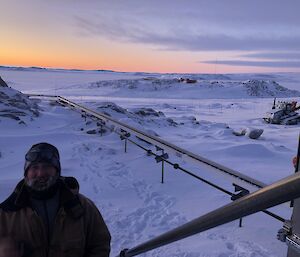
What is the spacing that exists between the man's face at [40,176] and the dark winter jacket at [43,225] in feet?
0.20

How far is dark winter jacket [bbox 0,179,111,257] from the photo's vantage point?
245 centimetres

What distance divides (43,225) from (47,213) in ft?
0.26

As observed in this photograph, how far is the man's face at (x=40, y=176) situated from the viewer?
254cm

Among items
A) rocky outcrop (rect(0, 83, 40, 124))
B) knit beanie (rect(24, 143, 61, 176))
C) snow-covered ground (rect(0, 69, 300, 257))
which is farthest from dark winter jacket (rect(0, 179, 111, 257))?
rocky outcrop (rect(0, 83, 40, 124))

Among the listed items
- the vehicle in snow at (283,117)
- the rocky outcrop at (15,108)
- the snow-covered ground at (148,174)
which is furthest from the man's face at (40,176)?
the vehicle in snow at (283,117)

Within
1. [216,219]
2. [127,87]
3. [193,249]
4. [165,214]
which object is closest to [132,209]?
[165,214]

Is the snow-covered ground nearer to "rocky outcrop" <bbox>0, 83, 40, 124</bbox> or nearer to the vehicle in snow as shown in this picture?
"rocky outcrop" <bbox>0, 83, 40, 124</bbox>

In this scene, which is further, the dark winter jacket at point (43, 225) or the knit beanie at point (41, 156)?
the knit beanie at point (41, 156)

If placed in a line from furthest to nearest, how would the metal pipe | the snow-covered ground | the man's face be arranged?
1. the snow-covered ground
2. the man's face
3. the metal pipe

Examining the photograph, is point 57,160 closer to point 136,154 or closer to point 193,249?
point 193,249

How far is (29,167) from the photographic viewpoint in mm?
2594

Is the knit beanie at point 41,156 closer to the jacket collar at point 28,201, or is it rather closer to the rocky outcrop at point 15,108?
the jacket collar at point 28,201

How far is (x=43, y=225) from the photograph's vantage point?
2461 mm

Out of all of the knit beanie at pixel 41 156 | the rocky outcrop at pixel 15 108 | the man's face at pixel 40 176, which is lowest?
the rocky outcrop at pixel 15 108
